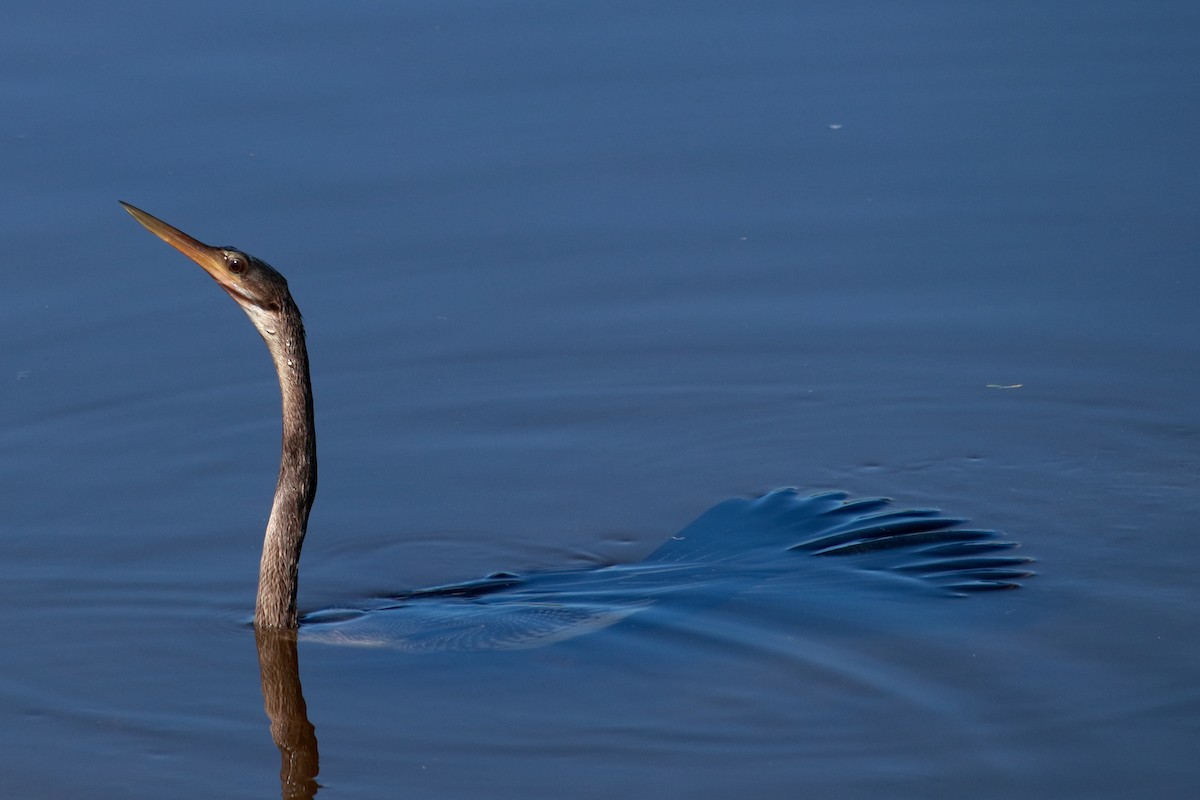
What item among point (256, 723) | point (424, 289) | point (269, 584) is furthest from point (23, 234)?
point (256, 723)

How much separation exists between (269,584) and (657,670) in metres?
1.57

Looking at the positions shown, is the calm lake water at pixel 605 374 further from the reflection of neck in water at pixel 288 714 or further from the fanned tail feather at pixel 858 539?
the fanned tail feather at pixel 858 539

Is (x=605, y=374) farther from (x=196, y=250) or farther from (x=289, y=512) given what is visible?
(x=196, y=250)

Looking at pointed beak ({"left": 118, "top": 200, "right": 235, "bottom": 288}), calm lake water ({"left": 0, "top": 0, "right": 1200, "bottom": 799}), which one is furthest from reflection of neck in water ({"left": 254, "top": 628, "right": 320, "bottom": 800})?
pointed beak ({"left": 118, "top": 200, "right": 235, "bottom": 288})

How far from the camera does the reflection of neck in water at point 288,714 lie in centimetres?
603

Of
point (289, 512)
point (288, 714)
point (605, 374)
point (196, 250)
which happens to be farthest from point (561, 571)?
point (196, 250)

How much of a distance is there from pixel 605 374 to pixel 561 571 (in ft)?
A: 5.88

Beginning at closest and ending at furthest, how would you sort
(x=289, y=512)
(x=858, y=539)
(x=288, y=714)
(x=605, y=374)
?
1. (x=288, y=714)
2. (x=289, y=512)
3. (x=858, y=539)
4. (x=605, y=374)

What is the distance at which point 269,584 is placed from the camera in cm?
695

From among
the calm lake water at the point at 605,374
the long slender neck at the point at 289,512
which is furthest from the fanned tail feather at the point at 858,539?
the long slender neck at the point at 289,512

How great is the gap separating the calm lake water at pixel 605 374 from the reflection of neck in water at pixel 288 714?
22 mm

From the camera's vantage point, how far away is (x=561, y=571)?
24.8 ft

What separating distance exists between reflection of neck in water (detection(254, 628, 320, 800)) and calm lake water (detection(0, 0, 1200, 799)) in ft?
0.07

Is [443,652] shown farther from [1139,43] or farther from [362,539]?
[1139,43]
